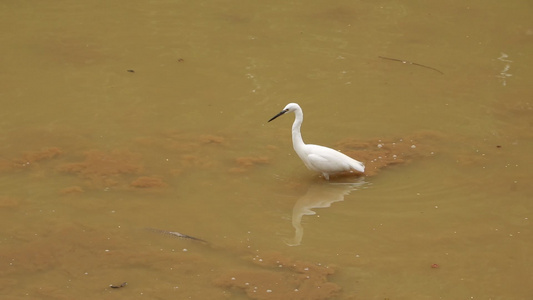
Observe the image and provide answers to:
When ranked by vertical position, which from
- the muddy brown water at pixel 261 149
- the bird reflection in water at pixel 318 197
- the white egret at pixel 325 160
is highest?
the white egret at pixel 325 160

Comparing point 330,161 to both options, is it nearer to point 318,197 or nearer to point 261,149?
point 318,197

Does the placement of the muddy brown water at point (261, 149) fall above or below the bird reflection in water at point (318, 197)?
above

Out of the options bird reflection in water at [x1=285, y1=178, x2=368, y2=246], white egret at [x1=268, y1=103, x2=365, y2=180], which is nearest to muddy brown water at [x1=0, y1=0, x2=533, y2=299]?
bird reflection in water at [x1=285, y1=178, x2=368, y2=246]

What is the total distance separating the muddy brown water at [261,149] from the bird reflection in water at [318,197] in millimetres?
21

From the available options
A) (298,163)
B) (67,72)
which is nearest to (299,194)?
(298,163)

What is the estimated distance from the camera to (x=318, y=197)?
23.3 ft

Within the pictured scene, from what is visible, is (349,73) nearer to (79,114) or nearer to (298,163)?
(298,163)

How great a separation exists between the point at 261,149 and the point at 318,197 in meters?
0.91

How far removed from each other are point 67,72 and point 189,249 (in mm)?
3853

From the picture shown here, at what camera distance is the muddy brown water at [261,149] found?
Result: 5.97m

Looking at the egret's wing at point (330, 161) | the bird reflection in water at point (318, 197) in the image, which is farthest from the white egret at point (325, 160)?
the bird reflection in water at point (318, 197)

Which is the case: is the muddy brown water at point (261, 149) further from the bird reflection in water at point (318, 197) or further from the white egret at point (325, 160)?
the white egret at point (325, 160)

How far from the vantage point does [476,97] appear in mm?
8898

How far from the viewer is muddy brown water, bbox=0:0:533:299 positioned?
235 inches
